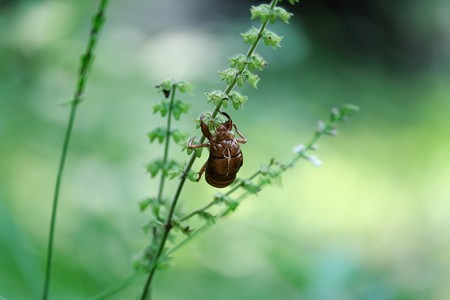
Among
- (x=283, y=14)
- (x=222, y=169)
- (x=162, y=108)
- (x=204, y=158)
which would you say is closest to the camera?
(x=283, y=14)

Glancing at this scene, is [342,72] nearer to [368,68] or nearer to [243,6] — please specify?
[368,68]

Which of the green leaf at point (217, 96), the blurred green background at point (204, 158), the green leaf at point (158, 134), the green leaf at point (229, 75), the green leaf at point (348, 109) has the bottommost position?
the green leaf at point (217, 96)

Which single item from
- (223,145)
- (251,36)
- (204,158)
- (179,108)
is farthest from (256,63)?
(204,158)

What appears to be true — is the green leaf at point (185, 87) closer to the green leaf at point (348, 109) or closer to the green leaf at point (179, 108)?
the green leaf at point (179, 108)

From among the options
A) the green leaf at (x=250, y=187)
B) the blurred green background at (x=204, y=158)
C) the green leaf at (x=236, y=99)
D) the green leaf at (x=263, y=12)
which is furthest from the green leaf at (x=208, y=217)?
the blurred green background at (x=204, y=158)

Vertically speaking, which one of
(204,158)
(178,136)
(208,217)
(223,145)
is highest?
(204,158)

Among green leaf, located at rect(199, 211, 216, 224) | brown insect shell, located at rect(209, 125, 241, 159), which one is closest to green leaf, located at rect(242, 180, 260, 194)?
green leaf, located at rect(199, 211, 216, 224)

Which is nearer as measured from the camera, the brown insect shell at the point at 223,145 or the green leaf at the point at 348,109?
the green leaf at the point at 348,109

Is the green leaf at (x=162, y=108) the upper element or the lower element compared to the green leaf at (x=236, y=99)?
upper

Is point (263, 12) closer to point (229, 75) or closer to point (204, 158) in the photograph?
point (229, 75)

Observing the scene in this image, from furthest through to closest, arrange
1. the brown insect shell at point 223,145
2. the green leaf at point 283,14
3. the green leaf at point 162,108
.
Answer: the brown insect shell at point 223,145 → the green leaf at point 162,108 → the green leaf at point 283,14
